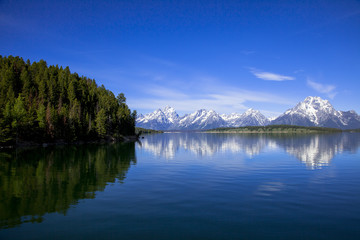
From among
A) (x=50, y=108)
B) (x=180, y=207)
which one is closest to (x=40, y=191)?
(x=180, y=207)

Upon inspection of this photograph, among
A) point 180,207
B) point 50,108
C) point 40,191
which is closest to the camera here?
point 180,207

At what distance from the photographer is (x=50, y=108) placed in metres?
104

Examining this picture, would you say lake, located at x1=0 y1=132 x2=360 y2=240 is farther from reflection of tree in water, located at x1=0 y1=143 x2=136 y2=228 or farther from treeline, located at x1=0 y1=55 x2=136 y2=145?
treeline, located at x1=0 y1=55 x2=136 y2=145

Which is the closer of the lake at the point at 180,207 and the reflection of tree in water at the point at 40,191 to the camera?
the lake at the point at 180,207

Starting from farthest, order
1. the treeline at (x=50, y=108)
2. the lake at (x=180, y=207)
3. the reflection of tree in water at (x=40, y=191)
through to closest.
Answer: the treeline at (x=50, y=108), the reflection of tree in water at (x=40, y=191), the lake at (x=180, y=207)

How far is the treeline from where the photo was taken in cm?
8686

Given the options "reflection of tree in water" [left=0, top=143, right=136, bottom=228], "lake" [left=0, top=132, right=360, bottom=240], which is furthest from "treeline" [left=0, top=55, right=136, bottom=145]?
"lake" [left=0, top=132, right=360, bottom=240]

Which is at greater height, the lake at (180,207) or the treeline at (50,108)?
the treeline at (50,108)

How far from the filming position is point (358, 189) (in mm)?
25609

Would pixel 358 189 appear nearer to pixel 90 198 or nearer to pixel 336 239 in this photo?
pixel 336 239

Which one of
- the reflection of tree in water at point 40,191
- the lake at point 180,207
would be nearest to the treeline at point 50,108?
the reflection of tree in water at point 40,191

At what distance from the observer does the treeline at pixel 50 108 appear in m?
86.9

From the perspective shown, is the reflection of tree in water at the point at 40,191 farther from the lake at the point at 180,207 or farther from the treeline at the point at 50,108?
the treeline at the point at 50,108

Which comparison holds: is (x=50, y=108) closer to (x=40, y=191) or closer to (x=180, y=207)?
(x=40, y=191)
